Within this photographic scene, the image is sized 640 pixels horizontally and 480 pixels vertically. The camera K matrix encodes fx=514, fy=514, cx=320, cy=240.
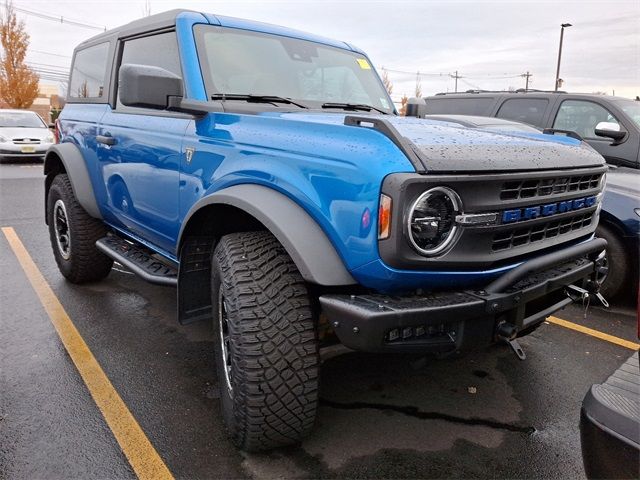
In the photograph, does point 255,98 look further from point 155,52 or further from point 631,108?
point 631,108

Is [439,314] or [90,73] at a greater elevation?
[90,73]

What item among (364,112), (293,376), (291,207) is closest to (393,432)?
(293,376)

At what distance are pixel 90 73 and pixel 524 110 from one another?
5.26 meters

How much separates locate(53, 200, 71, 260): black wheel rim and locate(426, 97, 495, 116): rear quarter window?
218 inches

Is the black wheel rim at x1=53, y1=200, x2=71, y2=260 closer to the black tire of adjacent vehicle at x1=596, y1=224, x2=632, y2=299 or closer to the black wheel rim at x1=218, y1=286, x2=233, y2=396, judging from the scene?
the black wheel rim at x1=218, y1=286, x2=233, y2=396

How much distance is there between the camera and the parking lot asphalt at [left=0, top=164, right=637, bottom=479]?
7.79 ft

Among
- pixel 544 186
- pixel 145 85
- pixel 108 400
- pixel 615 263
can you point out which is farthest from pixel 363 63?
pixel 108 400

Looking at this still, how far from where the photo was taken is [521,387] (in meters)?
3.14

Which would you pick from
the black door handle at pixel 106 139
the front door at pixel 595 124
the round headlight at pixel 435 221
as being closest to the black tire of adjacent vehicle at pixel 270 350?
the round headlight at pixel 435 221

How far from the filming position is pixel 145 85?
2.62m

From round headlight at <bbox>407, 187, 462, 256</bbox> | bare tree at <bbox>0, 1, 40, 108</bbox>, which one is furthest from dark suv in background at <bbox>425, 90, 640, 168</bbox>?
bare tree at <bbox>0, 1, 40, 108</bbox>

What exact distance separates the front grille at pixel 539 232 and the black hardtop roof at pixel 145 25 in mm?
2379

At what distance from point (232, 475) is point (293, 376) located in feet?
1.77

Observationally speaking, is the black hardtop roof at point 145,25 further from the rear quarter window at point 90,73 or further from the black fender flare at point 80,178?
the black fender flare at point 80,178
